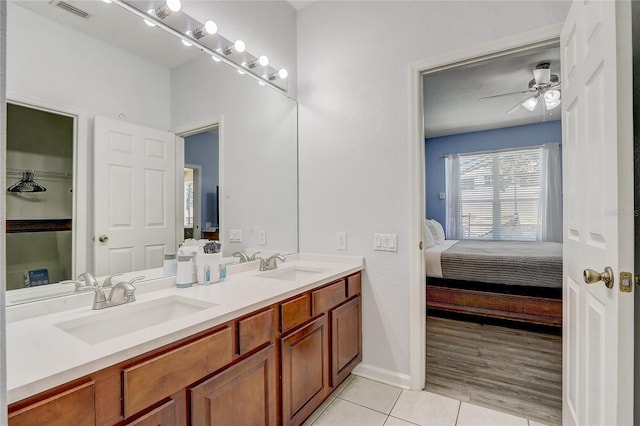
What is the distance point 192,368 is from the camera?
106 centimetres

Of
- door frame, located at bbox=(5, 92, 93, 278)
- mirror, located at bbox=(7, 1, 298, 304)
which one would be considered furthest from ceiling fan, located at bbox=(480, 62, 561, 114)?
door frame, located at bbox=(5, 92, 93, 278)

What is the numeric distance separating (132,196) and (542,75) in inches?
150

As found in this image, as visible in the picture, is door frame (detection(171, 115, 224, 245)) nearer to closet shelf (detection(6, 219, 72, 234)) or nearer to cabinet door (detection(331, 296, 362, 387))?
closet shelf (detection(6, 219, 72, 234))

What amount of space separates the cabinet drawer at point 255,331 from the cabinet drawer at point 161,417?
0.30 meters

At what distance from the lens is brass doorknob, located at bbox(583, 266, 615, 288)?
99 cm

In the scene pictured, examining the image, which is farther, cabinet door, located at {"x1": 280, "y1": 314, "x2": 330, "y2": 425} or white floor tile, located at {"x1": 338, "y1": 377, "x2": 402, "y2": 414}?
white floor tile, located at {"x1": 338, "y1": 377, "x2": 402, "y2": 414}

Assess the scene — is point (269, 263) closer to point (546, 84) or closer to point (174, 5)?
point (174, 5)

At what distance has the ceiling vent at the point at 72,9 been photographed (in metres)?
1.27

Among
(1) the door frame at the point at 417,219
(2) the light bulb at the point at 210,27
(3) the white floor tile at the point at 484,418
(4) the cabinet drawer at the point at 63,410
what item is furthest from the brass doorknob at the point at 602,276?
(2) the light bulb at the point at 210,27

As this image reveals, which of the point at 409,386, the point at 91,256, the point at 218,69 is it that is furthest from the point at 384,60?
the point at 409,386

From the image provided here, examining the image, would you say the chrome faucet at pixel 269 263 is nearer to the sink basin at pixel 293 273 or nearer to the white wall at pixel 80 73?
the sink basin at pixel 293 273

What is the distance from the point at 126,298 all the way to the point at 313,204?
1.41 meters

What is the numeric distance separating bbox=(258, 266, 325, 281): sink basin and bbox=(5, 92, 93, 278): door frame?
95 cm

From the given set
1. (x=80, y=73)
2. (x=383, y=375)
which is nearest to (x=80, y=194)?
(x=80, y=73)
